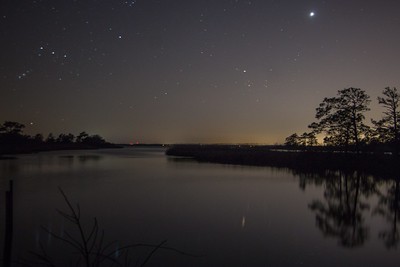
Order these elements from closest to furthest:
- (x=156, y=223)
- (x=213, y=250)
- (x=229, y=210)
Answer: (x=213, y=250) < (x=156, y=223) < (x=229, y=210)

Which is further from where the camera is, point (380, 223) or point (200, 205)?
point (200, 205)

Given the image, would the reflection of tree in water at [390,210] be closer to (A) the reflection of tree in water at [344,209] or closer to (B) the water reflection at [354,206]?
(B) the water reflection at [354,206]

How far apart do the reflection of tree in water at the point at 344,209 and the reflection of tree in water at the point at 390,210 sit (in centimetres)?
66

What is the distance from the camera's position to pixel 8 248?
9086mm

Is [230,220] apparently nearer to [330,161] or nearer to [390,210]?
[390,210]

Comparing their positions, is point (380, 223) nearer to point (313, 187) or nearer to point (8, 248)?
point (313, 187)

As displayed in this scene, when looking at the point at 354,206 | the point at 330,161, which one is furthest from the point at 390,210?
the point at 330,161

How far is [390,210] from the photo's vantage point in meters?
16.1

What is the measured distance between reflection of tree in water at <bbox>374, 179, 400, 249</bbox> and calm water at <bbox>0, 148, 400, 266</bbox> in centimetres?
4

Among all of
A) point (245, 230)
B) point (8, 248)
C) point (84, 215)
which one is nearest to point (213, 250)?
point (245, 230)

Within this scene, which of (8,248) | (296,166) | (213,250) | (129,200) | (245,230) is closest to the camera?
(8,248)

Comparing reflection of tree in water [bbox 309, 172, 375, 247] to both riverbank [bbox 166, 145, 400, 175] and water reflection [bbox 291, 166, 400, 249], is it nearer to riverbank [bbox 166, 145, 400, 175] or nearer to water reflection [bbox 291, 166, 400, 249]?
water reflection [bbox 291, 166, 400, 249]

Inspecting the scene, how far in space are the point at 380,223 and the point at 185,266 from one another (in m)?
9.63

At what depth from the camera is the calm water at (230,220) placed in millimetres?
9430
